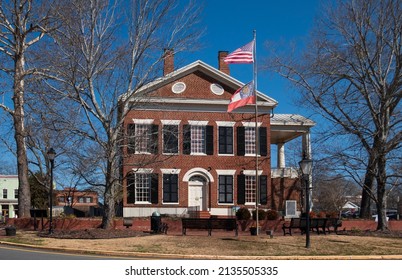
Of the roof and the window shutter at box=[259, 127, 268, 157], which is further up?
the roof

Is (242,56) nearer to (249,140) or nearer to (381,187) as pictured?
(381,187)

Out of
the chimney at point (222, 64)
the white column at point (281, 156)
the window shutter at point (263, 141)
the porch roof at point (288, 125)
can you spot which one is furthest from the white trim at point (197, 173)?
the white column at point (281, 156)

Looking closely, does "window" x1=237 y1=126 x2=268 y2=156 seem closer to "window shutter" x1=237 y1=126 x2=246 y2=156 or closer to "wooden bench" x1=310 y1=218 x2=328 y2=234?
"window shutter" x1=237 y1=126 x2=246 y2=156

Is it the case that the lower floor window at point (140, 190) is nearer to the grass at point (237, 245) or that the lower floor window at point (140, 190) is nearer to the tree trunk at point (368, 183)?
the tree trunk at point (368, 183)

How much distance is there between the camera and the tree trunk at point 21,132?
28.8 meters

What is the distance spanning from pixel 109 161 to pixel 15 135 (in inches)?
307

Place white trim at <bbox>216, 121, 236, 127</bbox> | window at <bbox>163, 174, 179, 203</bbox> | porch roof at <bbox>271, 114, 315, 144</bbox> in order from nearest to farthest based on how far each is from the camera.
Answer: window at <bbox>163, 174, 179, 203</bbox> < white trim at <bbox>216, 121, 236, 127</bbox> < porch roof at <bbox>271, 114, 315, 144</bbox>

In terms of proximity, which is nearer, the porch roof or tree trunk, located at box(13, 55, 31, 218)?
tree trunk, located at box(13, 55, 31, 218)

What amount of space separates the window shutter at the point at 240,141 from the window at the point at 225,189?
200 cm

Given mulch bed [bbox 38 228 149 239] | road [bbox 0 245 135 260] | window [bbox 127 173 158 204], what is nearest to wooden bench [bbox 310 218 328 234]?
mulch bed [bbox 38 228 149 239]

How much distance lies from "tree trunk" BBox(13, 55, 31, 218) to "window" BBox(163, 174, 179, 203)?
37.9 ft

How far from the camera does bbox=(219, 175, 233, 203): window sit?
1577 inches

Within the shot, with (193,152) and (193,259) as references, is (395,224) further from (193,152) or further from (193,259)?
(193,259)

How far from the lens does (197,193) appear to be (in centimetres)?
4034
